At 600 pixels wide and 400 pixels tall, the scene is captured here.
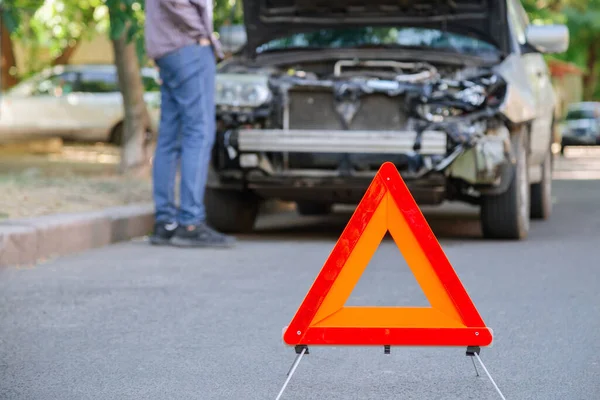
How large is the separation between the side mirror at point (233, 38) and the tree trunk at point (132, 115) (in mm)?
3316

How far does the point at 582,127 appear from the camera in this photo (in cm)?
3588

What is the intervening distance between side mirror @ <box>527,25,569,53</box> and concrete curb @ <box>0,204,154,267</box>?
10.1ft

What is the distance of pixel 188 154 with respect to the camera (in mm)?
7816

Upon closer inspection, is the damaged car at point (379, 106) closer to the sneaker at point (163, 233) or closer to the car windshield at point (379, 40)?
the car windshield at point (379, 40)

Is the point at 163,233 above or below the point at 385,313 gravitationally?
below

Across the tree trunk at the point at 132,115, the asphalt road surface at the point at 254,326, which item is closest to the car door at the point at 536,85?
the asphalt road surface at the point at 254,326

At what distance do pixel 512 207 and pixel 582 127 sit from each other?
1132 inches

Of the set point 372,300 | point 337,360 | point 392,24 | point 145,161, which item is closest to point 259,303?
point 372,300

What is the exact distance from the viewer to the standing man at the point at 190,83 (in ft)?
25.4

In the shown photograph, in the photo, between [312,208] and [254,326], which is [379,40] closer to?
[312,208]

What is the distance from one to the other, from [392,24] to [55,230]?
3.03 meters

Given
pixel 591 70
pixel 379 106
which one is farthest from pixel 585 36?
pixel 379 106

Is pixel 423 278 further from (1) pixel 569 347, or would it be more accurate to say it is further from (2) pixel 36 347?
(2) pixel 36 347

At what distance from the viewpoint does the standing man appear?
774 centimetres
